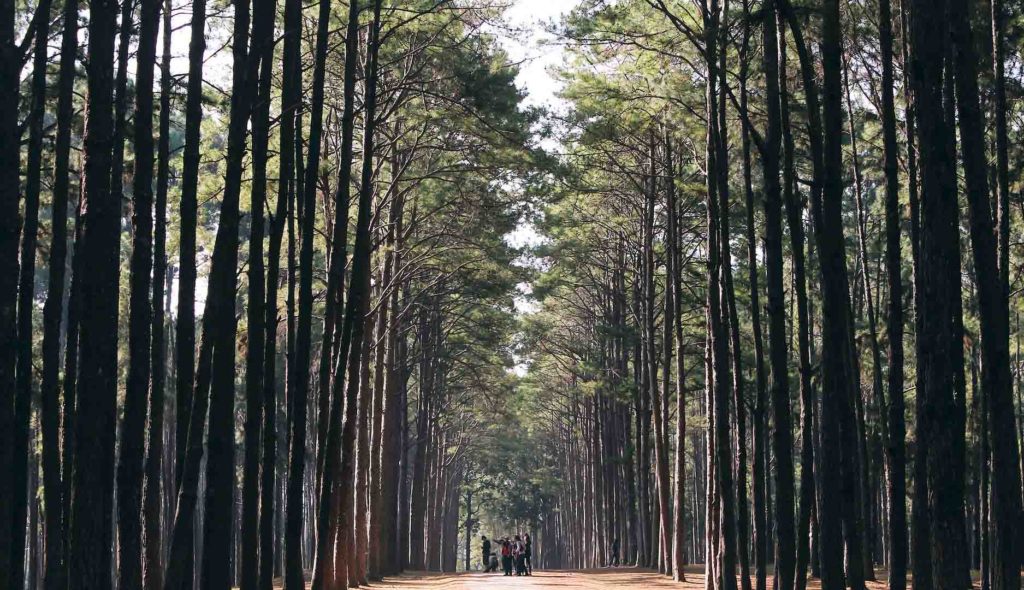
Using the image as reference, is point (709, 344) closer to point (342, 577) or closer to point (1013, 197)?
point (1013, 197)

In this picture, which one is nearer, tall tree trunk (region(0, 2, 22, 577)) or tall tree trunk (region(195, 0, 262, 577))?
tall tree trunk (region(0, 2, 22, 577))

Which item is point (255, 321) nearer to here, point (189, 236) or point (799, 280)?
point (189, 236)

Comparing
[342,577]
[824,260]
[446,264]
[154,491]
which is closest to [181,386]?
[154,491]

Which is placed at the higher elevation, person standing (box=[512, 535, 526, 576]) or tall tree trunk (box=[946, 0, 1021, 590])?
tall tree trunk (box=[946, 0, 1021, 590])

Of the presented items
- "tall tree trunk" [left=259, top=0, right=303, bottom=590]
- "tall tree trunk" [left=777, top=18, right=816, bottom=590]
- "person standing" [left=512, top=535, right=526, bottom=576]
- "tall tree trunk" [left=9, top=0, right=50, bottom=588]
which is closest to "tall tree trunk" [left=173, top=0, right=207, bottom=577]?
"tall tree trunk" [left=259, top=0, right=303, bottom=590]

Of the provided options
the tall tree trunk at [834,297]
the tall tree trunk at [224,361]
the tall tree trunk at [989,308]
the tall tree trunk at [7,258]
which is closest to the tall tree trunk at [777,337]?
the tall tree trunk at [834,297]

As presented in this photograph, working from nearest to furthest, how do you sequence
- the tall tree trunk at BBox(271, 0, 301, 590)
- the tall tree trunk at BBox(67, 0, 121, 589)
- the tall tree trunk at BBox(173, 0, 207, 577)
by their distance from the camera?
1. the tall tree trunk at BBox(67, 0, 121, 589)
2. the tall tree trunk at BBox(173, 0, 207, 577)
3. the tall tree trunk at BBox(271, 0, 301, 590)

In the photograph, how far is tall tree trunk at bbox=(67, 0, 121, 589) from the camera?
1130cm

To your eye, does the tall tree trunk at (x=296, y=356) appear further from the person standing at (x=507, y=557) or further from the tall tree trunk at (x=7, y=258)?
the person standing at (x=507, y=557)

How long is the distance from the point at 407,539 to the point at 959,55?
32465 mm

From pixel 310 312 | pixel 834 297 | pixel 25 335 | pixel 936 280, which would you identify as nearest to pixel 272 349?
pixel 310 312

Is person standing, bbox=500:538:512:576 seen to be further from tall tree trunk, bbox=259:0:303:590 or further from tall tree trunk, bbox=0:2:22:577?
tall tree trunk, bbox=0:2:22:577

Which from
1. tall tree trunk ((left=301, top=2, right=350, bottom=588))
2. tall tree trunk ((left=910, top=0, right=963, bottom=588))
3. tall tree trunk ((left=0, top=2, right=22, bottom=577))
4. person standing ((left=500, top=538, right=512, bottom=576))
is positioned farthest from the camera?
person standing ((left=500, top=538, right=512, bottom=576))

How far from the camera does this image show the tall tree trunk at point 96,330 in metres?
11.3
